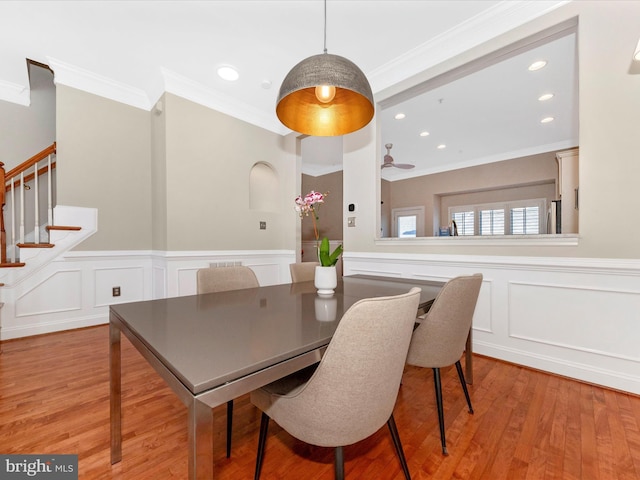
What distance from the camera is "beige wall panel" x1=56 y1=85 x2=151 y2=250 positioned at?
298 centimetres

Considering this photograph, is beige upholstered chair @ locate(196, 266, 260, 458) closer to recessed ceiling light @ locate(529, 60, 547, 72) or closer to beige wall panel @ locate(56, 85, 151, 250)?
beige wall panel @ locate(56, 85, 151, 250)

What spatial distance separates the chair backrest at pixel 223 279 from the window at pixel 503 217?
4886 mm

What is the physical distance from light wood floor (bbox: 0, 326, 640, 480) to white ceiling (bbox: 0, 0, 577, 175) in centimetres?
274

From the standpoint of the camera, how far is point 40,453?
4.14 ft

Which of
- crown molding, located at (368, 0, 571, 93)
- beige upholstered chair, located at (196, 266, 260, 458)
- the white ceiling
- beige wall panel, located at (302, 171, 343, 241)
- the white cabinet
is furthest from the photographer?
beige wall panel, located at (302, 171, 343, 241)

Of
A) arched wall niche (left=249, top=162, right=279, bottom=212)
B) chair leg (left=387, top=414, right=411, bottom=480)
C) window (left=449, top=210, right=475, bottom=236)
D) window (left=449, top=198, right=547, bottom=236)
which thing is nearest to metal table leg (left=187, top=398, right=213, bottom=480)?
chair leg (left=387, top=414, right=411, bottom=480)

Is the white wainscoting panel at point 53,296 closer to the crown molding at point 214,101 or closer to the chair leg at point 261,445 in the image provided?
the crown molding at point 214,101

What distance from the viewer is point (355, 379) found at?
2.56 ft

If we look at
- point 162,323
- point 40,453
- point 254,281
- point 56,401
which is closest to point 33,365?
point 56,401

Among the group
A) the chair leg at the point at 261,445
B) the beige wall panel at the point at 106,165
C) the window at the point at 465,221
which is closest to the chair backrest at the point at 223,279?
the chair leg at the point at 261,445

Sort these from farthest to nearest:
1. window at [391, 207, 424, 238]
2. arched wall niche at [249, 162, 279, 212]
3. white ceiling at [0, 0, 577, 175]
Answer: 1. window at [391, 207, 424, 238]
2. arched wall niche at [249, 162, 279, 212]
3. white ceiling at [0, 0, 577, 175]

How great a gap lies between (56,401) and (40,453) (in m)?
0.53

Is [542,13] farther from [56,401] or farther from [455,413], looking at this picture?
[56,401]

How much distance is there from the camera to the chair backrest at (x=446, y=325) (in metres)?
1.28
